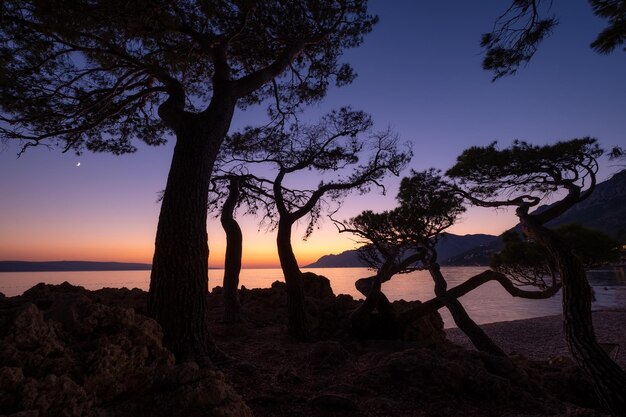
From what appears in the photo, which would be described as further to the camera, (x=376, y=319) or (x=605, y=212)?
(x=605, y=212)

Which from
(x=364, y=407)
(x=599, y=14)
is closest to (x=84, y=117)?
(x=364, y=407)

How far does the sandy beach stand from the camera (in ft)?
47.7

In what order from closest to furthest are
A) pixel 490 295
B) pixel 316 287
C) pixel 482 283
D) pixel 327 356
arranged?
1. pixel 327 356
2. pixel 482 283
3. pixel 316 287
4. pixel 490 295

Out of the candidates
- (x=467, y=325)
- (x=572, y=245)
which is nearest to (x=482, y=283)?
(x=467, y=325)

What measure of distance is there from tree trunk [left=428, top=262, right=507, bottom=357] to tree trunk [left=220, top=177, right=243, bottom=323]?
5.83 m

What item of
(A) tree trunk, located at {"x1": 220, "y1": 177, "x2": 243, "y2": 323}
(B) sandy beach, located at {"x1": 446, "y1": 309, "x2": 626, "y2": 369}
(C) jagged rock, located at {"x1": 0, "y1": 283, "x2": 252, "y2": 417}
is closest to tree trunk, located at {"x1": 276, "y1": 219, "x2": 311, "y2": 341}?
(A) tree trunk, located at {"x1": 220, "y1": 177, "x2": 243, "y2": 323}

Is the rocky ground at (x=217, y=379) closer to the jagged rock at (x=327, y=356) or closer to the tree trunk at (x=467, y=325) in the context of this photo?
the jagged rock at (x=327, y=356)

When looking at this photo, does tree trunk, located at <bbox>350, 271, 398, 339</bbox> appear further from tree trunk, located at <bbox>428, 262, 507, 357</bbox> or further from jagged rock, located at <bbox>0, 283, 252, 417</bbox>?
jagged rock, located at <bbox>0, 283, 252, 417</bbox>

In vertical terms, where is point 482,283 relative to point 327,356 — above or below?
above

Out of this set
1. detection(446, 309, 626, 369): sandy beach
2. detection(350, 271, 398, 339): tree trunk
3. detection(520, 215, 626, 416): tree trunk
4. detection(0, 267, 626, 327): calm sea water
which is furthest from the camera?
detection(0, 267, 626, 327): calm sea water

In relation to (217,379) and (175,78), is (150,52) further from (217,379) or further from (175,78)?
(217,379)

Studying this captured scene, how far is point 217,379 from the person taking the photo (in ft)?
7.91

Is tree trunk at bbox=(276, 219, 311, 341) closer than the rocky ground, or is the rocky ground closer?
the rocky ground

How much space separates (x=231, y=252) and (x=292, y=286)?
2.30m
